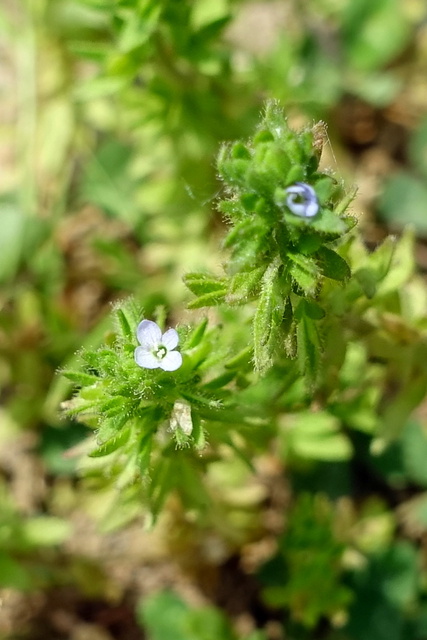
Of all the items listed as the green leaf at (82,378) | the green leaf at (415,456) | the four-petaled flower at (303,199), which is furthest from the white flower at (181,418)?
the green leaf at (415,456)

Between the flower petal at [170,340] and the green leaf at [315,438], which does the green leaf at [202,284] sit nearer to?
the flower petal at [170,340]

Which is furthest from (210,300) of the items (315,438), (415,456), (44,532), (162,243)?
(162,243)

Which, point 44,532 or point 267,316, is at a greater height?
point 44,532

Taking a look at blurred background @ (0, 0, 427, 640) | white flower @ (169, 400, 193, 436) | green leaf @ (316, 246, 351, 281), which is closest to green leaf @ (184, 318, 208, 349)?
white flower @ (169, 400, 193, 436)


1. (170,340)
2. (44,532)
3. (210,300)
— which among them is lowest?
(170,340)

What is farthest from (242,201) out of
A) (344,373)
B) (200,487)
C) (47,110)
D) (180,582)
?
(47,110)

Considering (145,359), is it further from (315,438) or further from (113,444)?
(315,438)

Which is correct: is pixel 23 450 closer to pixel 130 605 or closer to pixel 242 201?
pixel 130 605

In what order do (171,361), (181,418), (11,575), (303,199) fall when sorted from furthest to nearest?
(11,575) < (181,418) < (171,361) < (303,199)
